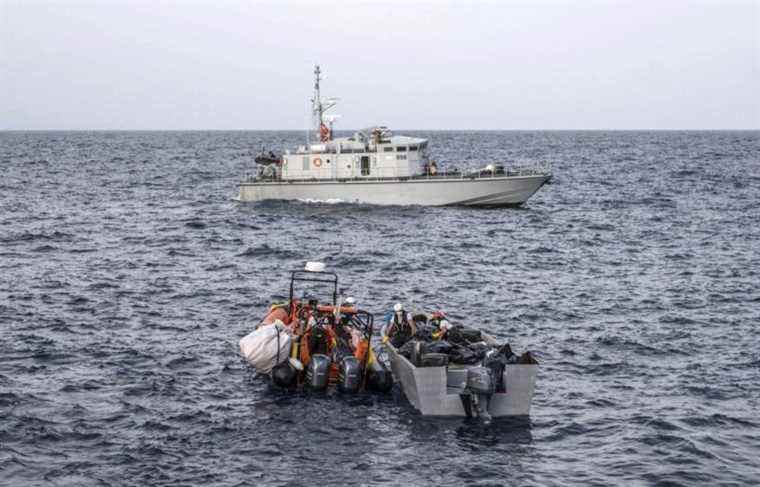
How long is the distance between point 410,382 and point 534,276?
61.7 ft

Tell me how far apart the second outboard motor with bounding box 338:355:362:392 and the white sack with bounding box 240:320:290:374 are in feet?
5.42

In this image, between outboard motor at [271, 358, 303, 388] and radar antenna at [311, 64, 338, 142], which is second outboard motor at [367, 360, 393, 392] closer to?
outboard motor at [271, 358, 303, 388]

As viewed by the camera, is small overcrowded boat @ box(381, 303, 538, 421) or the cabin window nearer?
small overcrowded boat @ box(381, 303, 538, 421)

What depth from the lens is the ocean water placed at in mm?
17594

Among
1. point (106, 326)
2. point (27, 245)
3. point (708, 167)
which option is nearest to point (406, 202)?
point (27, 245)

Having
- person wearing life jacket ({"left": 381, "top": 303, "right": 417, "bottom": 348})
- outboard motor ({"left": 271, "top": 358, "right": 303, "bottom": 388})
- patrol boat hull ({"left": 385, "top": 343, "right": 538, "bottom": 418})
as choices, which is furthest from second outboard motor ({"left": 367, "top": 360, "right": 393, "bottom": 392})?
outboard motor ({"left": 271, "top": 358, "right": 303, "bottom": 388})

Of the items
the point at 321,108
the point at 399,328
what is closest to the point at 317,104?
the point at 321,108

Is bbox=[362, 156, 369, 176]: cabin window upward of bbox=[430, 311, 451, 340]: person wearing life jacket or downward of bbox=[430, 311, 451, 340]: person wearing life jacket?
upward

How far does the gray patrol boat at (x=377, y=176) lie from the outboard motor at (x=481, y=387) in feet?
122

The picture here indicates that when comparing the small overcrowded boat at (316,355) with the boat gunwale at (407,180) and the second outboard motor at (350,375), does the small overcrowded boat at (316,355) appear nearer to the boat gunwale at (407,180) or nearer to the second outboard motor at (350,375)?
the second outboard motor at (350,375)

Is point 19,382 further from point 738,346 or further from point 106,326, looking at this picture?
point 738,346

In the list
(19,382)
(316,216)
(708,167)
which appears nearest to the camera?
(19,382)

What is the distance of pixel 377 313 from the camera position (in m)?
30.3

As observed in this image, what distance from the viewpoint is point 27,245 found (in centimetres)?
4388
